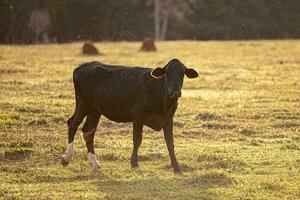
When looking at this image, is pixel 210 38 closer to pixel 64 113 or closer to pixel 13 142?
pixel 64 113

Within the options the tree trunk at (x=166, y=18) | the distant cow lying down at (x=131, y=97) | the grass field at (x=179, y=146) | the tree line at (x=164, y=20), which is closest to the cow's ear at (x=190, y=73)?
the distant cow lying down at (x=131, y=97)

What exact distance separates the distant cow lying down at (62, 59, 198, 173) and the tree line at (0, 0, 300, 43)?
138 ft

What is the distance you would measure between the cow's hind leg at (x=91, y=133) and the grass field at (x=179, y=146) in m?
0.17

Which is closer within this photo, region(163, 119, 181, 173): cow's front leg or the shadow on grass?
the shadow on grass

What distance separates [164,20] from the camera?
239ft

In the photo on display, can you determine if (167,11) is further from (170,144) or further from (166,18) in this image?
(170,144)

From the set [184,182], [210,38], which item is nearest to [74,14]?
[210,38]

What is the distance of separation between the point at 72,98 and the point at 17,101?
69.2 inches

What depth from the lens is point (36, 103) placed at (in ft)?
63.2

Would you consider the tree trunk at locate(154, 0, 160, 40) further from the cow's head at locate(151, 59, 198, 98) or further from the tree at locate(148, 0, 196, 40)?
the cow's head at locate(151, 59, 198, 98)

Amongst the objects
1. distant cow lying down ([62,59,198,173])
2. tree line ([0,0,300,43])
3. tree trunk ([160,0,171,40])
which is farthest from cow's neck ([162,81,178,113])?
tree trunk ([160,0,171,40])

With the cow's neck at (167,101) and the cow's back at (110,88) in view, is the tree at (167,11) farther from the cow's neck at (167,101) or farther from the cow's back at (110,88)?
the cow's neck at (167,101)

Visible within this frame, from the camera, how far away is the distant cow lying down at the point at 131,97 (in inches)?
458

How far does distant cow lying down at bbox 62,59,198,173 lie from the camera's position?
11641 mm
